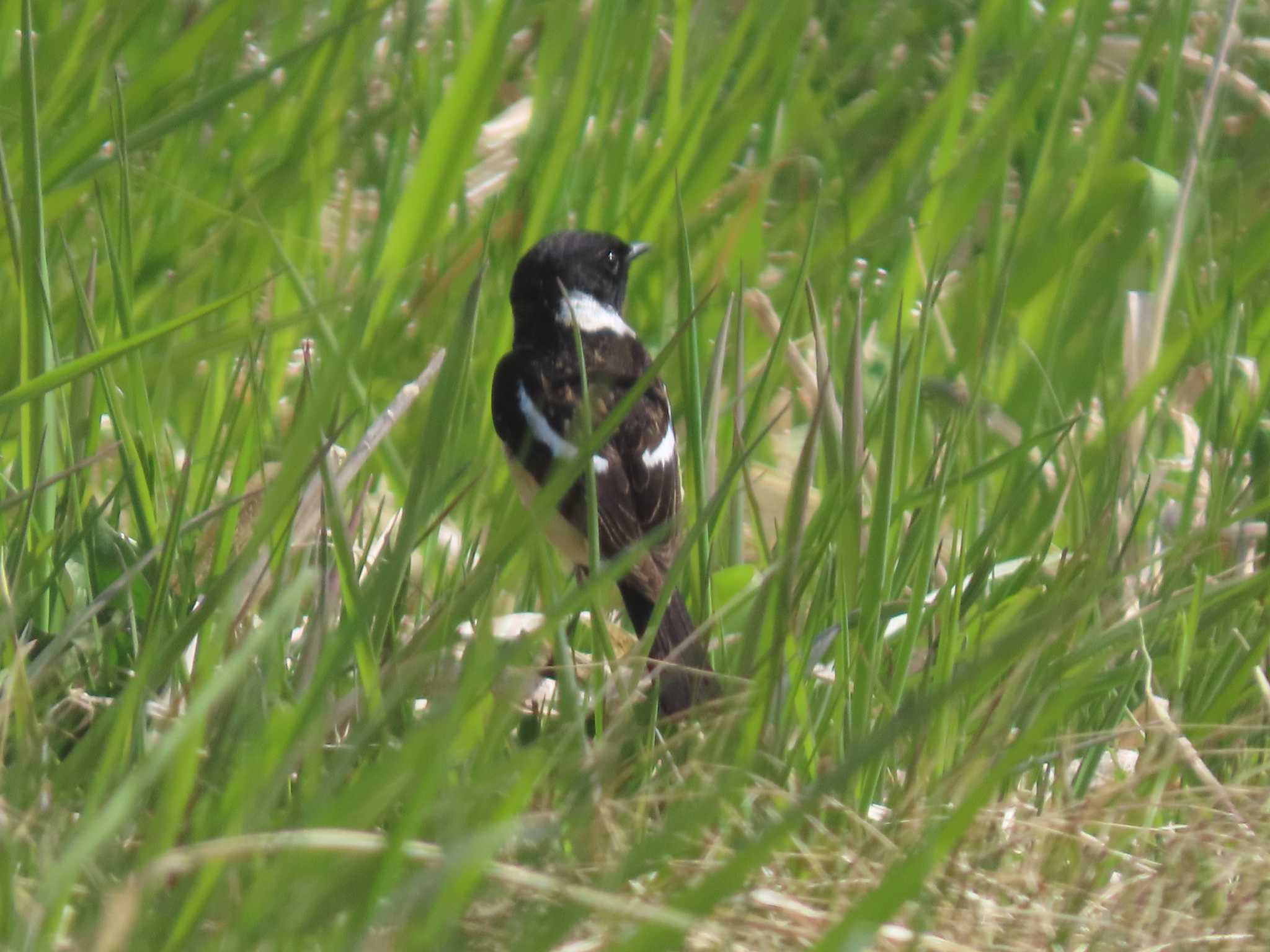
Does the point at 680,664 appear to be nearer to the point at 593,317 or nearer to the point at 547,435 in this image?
the point at 547,435

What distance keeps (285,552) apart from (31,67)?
2.03ft

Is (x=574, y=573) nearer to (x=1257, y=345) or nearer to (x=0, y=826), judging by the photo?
(x=1257, y=345)

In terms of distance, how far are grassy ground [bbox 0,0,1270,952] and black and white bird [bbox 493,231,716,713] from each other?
79 millimetres

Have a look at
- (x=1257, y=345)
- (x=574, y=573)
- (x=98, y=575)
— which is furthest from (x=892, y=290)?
(x=98, y=575)

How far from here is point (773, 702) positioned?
6.30ft

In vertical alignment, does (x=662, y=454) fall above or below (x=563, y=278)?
below

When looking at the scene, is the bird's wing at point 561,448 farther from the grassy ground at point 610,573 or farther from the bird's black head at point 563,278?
the bird's black head at point 563,278

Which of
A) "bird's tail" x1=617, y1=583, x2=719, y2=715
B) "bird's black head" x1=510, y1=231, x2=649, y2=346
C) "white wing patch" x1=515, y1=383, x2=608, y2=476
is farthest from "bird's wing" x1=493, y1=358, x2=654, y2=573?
"bird's tail" x1=617, y1=583, x2=719, y2=715

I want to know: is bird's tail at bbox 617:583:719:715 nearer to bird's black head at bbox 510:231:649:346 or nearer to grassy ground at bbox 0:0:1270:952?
grassy ground at bbox 0:0:1270:952

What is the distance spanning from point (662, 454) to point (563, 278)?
0.48 metres

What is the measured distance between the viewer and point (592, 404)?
3.24 meters

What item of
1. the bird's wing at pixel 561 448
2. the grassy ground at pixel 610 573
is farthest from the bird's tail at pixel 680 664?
the bird's wing at pixel 561 448

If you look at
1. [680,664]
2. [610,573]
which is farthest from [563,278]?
[610,573]

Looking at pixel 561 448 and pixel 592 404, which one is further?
pixel 561 448
